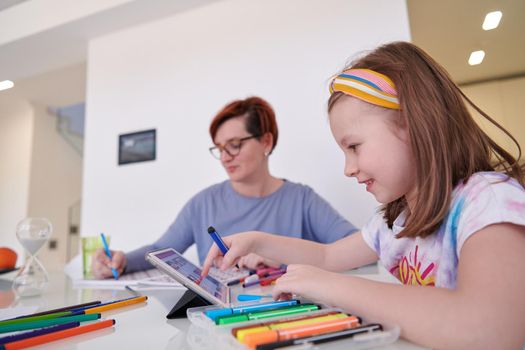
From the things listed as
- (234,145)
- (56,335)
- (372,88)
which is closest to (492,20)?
(234,145)

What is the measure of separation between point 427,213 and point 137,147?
2.11 m

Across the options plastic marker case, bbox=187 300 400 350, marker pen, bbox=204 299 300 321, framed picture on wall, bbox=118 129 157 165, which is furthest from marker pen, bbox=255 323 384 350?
framed picture on wall, bbox=118 129 157 165

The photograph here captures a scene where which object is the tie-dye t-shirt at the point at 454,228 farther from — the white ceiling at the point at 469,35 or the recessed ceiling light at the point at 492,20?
the recessed ceiling light at the point at 492,20

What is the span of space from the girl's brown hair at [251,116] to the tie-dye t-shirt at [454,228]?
818mm

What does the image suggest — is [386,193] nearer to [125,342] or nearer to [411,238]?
[411,238]

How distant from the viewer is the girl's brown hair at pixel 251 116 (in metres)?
1.41

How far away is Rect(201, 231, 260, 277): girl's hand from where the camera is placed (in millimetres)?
680

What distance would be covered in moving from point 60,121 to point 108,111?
7.13ft

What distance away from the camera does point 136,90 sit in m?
2.37

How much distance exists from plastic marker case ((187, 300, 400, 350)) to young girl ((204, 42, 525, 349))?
22 millimetres

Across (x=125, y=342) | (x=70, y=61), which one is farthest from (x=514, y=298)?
(x=70, y=61)

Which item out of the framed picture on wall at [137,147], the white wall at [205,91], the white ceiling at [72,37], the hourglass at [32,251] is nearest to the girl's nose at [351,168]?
the hourglass at [32,251]

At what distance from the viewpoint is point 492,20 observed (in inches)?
73.1

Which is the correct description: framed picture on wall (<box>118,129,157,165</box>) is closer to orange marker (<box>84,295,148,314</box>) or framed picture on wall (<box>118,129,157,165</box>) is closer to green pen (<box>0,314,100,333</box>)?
orange marker (<box>84,295,148,314</box>)
